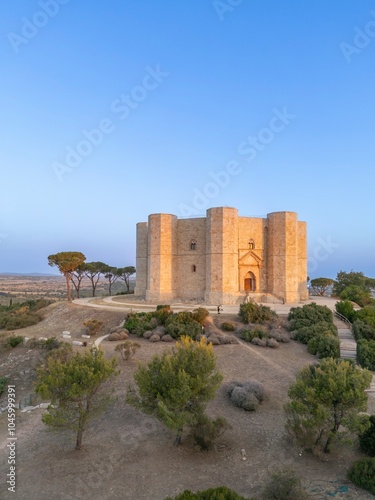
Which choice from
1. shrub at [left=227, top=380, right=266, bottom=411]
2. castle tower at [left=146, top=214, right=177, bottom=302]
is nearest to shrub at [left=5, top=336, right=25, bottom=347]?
castle tower at [left=146, top=214, right=177, bottom=302]

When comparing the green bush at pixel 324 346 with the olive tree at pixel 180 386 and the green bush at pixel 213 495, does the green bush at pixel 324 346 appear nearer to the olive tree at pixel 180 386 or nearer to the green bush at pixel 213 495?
the olive tree at pixel 180 386

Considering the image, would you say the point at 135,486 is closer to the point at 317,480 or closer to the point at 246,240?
the point at 317,480

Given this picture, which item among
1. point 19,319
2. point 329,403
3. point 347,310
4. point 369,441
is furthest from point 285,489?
point 19,319

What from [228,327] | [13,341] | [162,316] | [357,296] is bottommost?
[13,341]

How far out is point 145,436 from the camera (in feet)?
32.7

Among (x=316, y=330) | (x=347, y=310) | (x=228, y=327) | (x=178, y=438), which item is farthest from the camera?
(x=347, y=310)

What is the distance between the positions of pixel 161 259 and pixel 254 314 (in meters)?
11.4

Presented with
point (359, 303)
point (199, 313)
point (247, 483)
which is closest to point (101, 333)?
point (199, 313)

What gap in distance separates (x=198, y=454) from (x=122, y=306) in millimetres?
19851

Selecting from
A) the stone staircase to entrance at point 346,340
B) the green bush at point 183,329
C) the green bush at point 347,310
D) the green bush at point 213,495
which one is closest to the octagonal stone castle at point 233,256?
the green bush at point 347,310

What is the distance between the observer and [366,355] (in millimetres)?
15758

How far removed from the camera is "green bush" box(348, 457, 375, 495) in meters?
7.60

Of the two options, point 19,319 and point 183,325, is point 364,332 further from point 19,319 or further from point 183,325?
point 19,319

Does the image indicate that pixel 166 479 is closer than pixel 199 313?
Yes
